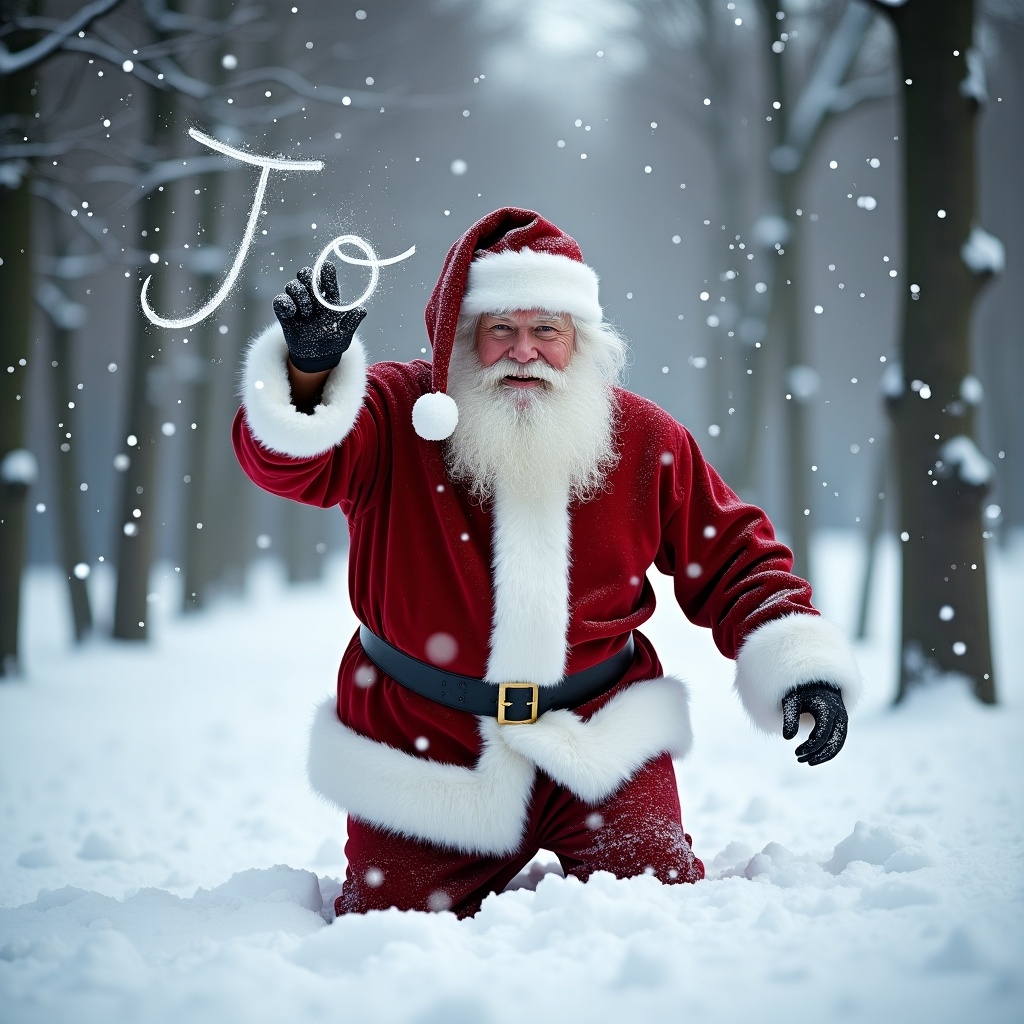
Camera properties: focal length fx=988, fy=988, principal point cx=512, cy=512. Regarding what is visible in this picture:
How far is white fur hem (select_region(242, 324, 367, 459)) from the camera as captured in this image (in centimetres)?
Answer: 222

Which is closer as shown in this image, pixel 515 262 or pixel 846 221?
pixel 515 262

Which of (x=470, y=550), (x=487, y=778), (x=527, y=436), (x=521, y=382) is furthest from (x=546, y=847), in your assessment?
(x=521, y=382)

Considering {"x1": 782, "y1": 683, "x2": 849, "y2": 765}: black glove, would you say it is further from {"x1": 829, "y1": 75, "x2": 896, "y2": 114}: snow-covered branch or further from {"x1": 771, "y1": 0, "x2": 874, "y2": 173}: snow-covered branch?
{"x1": 771, "y1": 0, "x2": 874, "y2": 173}: snow-covered branch

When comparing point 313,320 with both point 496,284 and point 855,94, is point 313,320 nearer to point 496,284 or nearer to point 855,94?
point 496,284

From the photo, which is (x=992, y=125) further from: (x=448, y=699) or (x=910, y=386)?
(x=448, y=699)

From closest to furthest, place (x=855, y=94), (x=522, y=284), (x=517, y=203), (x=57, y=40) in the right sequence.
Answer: (x=522, y=284) → (x=57, y=40) → (x=855, y=94) → (x=517, y=203)

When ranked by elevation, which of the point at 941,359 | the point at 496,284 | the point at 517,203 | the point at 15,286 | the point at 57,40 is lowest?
the point at 496,284

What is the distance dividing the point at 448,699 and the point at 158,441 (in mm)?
5075

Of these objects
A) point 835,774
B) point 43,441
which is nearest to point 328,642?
point 835,774

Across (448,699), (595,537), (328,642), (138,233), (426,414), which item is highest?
(138,233)

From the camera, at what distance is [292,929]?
2174mm

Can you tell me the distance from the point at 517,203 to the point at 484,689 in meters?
11.1

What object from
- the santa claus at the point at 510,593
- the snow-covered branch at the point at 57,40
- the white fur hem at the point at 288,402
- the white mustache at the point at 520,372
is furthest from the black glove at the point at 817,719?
the snow-covered branch at the point at 57,40

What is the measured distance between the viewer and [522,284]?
8.16ft
